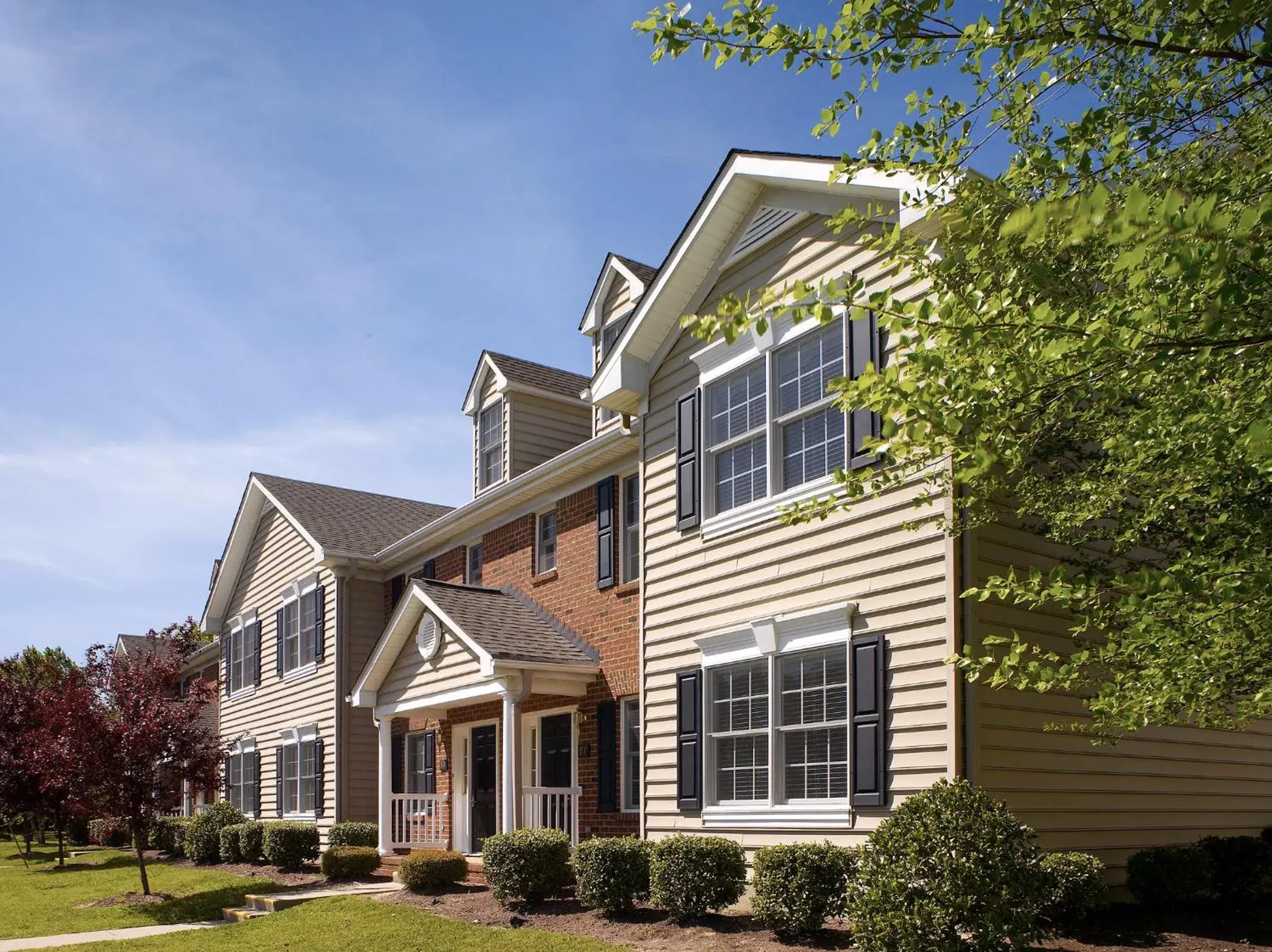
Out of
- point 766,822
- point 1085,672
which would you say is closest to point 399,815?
point 766,822

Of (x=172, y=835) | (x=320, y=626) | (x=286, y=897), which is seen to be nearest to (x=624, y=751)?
(x=286, y=897)

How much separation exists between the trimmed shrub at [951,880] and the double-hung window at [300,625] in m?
18.8

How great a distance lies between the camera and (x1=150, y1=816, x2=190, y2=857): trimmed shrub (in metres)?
27.5

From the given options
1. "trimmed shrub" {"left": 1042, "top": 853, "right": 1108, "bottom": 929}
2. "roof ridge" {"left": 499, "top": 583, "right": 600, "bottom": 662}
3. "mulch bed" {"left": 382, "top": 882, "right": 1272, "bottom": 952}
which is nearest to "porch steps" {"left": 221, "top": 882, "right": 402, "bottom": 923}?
"mulch bed" {"left": 382, "top": 882, "right": 1272, "bottom": 952}

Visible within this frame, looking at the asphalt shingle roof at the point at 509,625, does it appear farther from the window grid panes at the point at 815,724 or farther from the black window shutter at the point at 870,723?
the black window shutter at the point at 870,723

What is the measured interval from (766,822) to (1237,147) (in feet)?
25.6

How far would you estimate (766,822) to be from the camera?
41.0ft

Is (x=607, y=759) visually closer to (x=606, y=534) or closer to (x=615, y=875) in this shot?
(x=606, y=534)

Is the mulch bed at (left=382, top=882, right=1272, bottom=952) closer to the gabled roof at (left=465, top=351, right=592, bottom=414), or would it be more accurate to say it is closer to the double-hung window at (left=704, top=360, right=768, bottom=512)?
the double-hung window at (left=704, top=360, right=768, bottom=512)

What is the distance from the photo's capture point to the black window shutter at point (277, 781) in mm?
27188

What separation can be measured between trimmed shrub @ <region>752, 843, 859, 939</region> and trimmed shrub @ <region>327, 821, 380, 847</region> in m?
12.6

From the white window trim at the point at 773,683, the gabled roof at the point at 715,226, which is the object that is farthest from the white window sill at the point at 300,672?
the white window trim at the point at 773,683

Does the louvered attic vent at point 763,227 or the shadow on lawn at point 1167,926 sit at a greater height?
the louvered attic vent at point 763,227

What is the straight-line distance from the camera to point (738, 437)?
13766 mm
